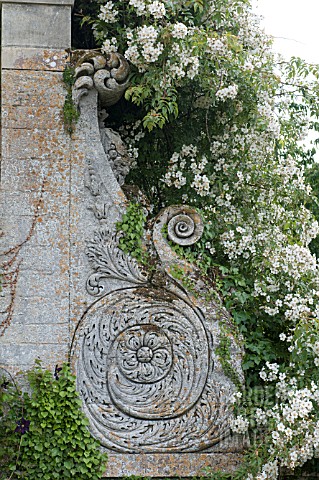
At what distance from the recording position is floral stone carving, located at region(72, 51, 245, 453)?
621cm

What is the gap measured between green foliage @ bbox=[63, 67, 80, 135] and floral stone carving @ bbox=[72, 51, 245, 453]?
0.35 meters

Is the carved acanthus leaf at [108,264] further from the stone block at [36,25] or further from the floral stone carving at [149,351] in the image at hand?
the stone block at [36,25]

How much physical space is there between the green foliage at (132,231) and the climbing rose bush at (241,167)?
1.26ft

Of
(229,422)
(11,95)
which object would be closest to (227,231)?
(229,422)

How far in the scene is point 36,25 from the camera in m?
6.68

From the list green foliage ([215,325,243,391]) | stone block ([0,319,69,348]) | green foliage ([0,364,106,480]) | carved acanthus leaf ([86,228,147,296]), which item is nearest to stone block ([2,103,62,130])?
carved acanthus leaf ([86,228,147,296])

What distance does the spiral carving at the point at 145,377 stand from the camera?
6199 millimetres

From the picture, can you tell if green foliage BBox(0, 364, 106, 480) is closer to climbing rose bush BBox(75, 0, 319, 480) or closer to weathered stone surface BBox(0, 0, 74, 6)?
climbing rose bush BBox(75, 0, 319, 480)

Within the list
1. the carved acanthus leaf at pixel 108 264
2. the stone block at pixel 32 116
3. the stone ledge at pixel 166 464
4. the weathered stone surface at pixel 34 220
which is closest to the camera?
the stone ledge at pixel 166 464

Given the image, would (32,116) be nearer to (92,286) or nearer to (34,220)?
(34,220)

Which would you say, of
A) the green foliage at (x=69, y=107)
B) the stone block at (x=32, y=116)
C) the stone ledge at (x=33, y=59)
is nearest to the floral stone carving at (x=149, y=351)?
the green foliage at (x=69, y=107)

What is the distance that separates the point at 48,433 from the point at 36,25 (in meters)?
3.14

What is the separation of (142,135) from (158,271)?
150cm

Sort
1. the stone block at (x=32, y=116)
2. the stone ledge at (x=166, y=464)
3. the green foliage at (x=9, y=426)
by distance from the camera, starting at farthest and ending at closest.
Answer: the stone block at (x=32, y=116)
the stone ledge at (x=166, y=464)
the green foliage at (x=9, y=426)
